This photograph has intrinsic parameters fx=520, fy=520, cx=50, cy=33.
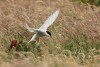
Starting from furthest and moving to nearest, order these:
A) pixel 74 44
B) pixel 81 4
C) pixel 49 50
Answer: pixel 81 4, pixel 74 44, pixel 49 50

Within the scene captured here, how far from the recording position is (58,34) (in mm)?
9844

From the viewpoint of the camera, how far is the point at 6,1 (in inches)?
450

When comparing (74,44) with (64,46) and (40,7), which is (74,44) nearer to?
(64,46)

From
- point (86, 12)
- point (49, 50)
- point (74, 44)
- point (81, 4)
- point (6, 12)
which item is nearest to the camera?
point (49, 50)

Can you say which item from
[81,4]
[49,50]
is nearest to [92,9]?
[81,4]

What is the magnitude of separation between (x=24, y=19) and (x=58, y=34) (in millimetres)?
808

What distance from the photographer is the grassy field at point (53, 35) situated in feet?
26.1

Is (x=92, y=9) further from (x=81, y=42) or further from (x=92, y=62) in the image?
(x=92, y=62)

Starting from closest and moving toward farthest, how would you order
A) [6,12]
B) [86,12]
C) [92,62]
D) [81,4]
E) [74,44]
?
[92,62]
[74,44]
[6,12]
[86,12]
[81,4]

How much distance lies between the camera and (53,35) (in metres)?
9.82

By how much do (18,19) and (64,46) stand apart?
3.97ft

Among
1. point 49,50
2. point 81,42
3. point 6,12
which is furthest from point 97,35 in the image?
point 6,12

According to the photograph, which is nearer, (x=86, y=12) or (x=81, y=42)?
(x=81, y=42)

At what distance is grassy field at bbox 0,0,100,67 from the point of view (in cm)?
796
